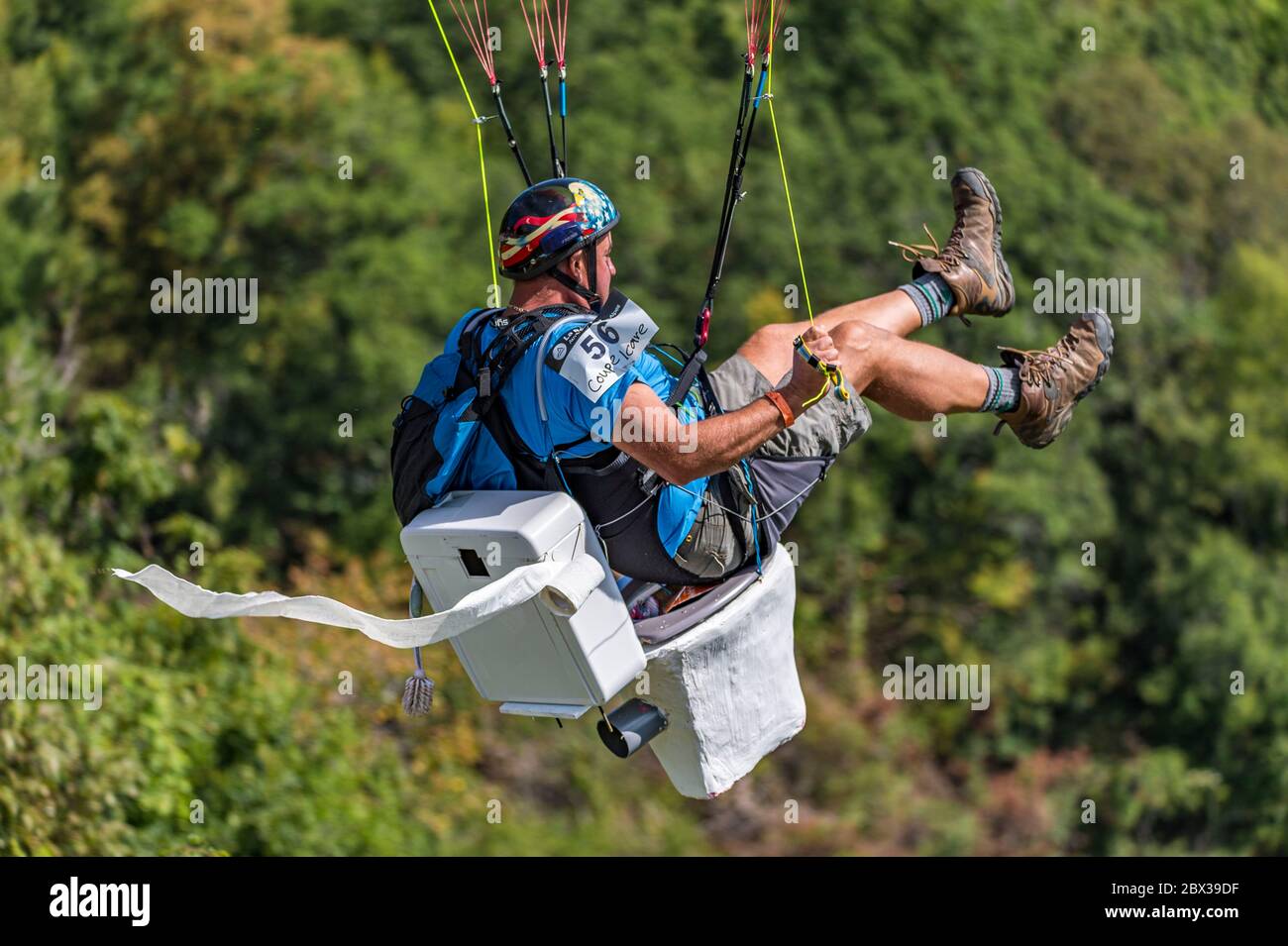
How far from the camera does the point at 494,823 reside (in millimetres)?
11375

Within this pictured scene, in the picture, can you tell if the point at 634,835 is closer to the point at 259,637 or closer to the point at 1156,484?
the point at 259,637

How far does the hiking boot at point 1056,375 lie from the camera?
5.61 m

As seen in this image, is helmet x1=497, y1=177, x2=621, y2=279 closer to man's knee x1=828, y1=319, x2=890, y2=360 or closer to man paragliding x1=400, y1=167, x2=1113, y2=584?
man paragliding x1=400, y1=167, x2=1113, y2=584

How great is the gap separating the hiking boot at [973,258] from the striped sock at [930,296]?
0.06ft

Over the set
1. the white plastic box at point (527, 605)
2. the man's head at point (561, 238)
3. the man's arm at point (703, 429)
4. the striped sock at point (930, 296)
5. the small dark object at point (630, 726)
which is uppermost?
the man's head at point (561, 238)

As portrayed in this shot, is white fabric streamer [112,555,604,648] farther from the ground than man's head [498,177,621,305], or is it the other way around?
man's head [498,177,621,305]

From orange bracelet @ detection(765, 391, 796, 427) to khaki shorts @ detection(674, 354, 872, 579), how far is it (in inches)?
10.3

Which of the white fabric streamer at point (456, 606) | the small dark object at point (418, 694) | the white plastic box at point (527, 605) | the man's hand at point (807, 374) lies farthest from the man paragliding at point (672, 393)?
the small dark object at point (418, 694)

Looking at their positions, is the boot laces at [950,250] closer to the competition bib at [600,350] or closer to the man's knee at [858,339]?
the man's knee at [858,339]

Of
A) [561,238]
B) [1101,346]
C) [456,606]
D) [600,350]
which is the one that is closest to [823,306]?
[1101,346]

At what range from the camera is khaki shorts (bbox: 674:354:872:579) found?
506 cm

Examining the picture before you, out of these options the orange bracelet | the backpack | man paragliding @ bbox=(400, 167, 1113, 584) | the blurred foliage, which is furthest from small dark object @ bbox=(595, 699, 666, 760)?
the blurred foliage

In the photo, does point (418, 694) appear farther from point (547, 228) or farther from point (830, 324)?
point (830, 324)

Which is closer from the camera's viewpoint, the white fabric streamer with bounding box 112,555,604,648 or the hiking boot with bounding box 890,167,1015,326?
the white fabric streamer with bounding box 112,555,604,648
